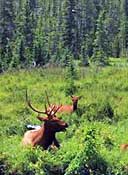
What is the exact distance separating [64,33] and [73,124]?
215ft

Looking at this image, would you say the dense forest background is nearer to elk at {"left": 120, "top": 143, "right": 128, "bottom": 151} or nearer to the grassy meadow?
the grassy meadow

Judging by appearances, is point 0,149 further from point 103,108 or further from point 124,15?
point 124,15

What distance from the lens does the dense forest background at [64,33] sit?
2589 inches

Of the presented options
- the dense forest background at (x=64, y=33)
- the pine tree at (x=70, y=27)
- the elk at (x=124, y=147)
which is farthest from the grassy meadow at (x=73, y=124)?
the pine tree at (x=70, y=27)

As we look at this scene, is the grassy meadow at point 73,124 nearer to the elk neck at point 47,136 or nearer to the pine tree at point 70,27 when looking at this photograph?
the elk neck at point 47,136

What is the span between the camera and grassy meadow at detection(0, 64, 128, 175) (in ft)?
37.8

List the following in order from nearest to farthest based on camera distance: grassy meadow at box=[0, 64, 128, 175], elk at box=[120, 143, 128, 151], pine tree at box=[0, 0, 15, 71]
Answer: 1. grassy meadow at box=[0, 64, 128, 175]
2. elk at box=[120, 143, 128, 151]
3. pine tree at box=[0, 0, 15, 71]

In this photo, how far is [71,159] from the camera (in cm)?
1159

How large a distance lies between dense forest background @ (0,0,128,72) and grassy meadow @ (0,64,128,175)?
87.5 ft

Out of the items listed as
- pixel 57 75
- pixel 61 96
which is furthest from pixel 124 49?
pixel 61 96

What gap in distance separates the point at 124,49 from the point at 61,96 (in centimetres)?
7028

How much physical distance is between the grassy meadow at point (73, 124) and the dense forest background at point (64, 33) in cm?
2667

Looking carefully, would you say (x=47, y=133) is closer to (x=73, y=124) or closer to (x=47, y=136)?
(x=47, y=136)

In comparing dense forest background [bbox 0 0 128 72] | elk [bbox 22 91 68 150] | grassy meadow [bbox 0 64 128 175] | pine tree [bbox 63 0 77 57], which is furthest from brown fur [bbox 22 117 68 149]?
pine tree [bbox 63 0 77 57]
